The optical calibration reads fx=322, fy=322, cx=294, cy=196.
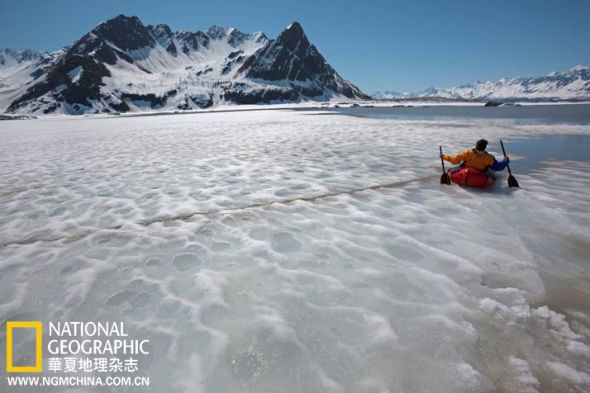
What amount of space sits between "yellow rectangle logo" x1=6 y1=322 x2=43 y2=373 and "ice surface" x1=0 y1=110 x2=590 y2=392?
0.11 meters

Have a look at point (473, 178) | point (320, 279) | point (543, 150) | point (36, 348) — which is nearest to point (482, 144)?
point (473, 178)

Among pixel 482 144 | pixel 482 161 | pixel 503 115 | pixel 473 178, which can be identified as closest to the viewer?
pixel 473 178

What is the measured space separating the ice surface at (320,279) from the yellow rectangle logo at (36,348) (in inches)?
4.4

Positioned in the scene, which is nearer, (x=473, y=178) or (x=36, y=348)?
(x=36, y=348)

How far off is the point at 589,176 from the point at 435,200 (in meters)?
6.05

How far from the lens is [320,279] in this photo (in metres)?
4.66

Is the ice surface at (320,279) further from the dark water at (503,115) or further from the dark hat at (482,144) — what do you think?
the dark water at (503,115)

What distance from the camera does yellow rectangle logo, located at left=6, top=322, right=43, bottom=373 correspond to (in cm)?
327

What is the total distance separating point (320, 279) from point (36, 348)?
3423mm

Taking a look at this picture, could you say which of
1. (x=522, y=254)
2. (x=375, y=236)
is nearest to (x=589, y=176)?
(x=522, y=254)

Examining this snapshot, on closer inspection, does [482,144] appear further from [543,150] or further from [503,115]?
[503,115]

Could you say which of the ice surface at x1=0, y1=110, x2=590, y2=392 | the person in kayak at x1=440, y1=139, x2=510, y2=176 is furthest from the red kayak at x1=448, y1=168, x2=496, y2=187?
the ice surface at x1=0, y1=110, x2=590, y2=392

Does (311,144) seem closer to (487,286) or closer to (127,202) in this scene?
(127,202)

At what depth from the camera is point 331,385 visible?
2969 mm
